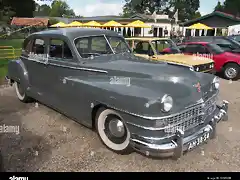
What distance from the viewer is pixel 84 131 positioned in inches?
192

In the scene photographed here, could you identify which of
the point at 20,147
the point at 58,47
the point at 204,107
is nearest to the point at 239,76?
the point at 204,107

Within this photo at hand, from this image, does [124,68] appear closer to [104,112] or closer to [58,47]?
[104,112]

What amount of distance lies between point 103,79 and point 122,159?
1.31m

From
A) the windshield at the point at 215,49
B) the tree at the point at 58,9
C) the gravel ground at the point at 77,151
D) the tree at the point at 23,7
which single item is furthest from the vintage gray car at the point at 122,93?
the tree at the point at 58,9

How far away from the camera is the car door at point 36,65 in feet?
17.6

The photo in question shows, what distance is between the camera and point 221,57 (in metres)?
10.2

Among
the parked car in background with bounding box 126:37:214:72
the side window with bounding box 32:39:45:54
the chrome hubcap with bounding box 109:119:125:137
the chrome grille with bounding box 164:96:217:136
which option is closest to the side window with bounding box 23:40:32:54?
the side window with bounding box 32:39:45:54

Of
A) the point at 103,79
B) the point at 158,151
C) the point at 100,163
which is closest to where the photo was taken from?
the point at 158,151

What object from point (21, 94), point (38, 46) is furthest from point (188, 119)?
point (21, 94)

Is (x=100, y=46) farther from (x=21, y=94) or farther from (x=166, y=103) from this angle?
(x=21, y=94)

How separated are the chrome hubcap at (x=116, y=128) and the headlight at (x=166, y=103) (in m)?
0.78

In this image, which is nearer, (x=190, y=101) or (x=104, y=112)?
(x=190, y=101)

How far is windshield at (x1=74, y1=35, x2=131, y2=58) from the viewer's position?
187 inches
